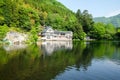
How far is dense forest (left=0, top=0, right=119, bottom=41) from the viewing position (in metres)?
84.8

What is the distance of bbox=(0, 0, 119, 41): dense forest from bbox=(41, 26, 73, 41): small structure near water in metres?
3.38

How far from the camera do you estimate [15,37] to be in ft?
242

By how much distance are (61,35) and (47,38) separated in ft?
43.2

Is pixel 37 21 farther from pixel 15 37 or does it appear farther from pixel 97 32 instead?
pixel 97 32

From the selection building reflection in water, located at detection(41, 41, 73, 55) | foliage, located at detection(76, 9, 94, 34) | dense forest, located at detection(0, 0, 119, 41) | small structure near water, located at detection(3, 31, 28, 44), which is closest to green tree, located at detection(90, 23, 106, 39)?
dense forest, located at detection(0, 0, 119, 41)

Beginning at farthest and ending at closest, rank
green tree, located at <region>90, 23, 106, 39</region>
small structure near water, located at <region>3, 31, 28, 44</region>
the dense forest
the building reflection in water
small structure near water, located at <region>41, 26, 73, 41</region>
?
green tree, located at <region>90, 23, 106, 39</region>
small structure near water, located at <region>41, 26, 73, 41</region>
the dense forest
small structure near water, located at <region>3, 31, 28, 44</region>
the building reflection in water

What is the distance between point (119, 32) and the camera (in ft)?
544

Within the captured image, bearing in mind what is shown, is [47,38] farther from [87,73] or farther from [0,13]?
[87,73]

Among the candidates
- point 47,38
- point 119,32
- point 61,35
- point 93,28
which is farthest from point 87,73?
point 119,32

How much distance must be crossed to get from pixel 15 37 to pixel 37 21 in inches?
1775

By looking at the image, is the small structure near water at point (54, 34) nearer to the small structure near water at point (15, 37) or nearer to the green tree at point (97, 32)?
the green tree at point (97, 32)

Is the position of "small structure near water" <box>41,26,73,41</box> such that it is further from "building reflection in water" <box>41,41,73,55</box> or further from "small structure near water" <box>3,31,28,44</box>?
"small structure near water" <box>3,31,28,44</box>

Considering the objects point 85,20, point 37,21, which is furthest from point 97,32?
point 37,21

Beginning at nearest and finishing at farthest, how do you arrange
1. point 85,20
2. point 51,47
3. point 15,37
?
point 51,47 < point 15,37 < point 85,20
